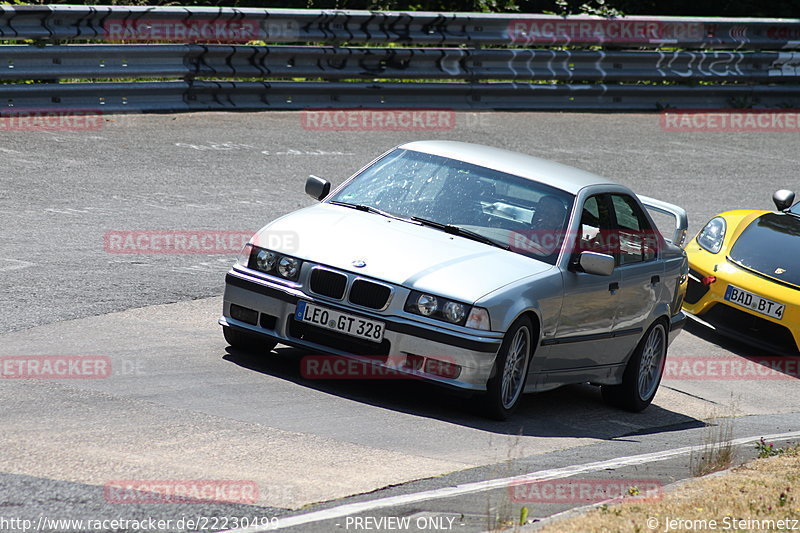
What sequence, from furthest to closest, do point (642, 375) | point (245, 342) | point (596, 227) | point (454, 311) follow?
point (642, 375) < point (596, 227) < point (245, 342) < point (454, 311)

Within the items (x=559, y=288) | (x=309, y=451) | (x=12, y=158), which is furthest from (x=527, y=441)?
(x=12, y=158)

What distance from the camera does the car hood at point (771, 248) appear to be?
1065 cm

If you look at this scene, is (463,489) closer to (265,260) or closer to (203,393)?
(203,393)

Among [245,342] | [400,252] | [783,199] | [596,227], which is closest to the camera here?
[400,252]

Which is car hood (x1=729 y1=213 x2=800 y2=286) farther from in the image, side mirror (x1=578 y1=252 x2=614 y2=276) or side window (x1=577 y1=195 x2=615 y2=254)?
side mirror (x1=578 y1=252 x2=614 y2=276)

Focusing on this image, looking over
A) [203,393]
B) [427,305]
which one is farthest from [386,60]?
[203,393]

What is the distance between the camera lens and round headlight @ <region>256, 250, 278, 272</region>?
24.0 feet

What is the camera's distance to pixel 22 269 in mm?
8773

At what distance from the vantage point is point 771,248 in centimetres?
1095

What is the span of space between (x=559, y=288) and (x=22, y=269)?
391 centimetres

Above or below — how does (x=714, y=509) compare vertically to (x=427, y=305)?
below

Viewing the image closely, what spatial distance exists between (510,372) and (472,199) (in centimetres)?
128

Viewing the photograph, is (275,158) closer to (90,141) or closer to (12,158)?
(90,141)

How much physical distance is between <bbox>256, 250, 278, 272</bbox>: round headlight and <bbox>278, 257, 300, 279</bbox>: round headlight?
6cm
